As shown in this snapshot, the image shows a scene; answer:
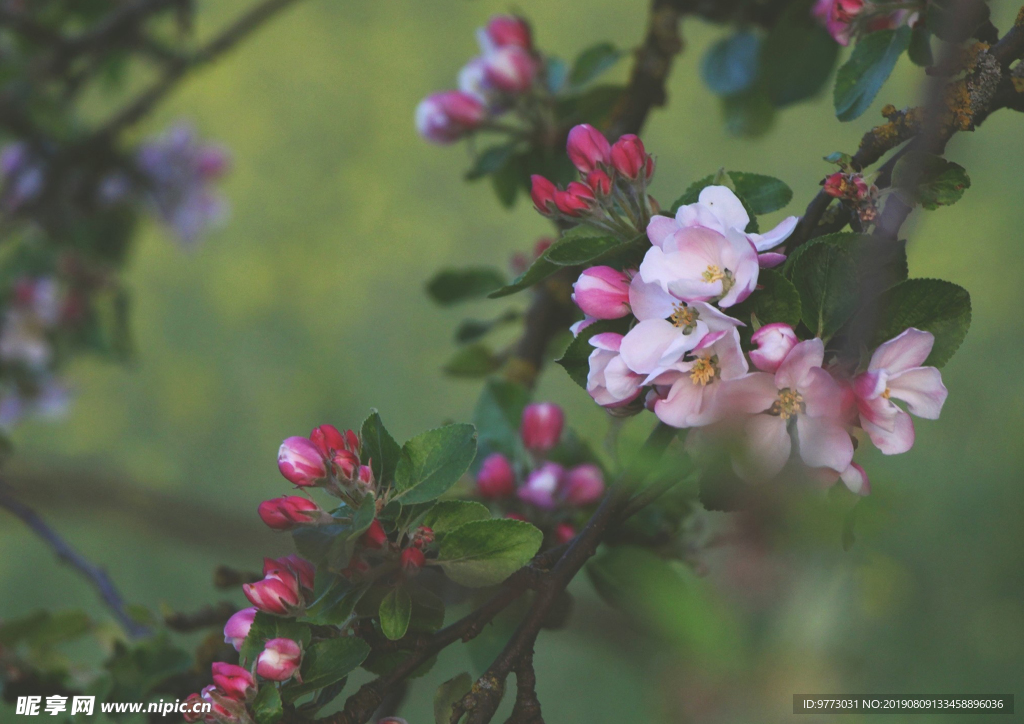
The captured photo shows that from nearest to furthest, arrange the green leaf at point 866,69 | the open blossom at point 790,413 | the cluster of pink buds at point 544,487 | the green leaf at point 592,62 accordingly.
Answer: the open blossom at point 790,413 → the green leaf at point 866,69 → the cluster of pink buds at point 544,487 → the green leaf at point 592,62

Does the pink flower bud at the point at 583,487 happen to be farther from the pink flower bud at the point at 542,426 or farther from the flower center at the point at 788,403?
the flower center at the point at 788,403

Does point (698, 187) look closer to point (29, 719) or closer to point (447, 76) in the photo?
point (29, 719)

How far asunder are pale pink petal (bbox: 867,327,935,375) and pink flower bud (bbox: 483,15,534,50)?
0.38 metres

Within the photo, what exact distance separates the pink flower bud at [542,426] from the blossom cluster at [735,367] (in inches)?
7.9

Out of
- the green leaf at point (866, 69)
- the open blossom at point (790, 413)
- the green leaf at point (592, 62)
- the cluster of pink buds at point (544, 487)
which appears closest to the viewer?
the open blossom at point (790, 413)

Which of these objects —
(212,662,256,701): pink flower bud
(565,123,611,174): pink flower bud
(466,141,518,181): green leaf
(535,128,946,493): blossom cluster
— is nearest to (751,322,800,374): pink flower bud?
(535,128,946,493): blossom cluster

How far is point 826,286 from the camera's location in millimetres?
310

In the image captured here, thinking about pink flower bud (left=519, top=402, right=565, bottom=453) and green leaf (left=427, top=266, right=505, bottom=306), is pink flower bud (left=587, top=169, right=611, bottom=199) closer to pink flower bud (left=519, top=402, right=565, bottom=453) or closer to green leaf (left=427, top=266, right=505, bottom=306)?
pink flower bud (left=519, top=402, right=565, bottom=453)

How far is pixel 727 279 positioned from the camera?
1.01 feet

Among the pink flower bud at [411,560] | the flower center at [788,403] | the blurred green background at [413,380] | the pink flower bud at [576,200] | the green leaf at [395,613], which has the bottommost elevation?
the blurred green background at [413,380]

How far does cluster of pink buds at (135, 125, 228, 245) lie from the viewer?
1.08 meters

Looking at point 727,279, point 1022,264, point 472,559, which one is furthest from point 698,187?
point 1022,264

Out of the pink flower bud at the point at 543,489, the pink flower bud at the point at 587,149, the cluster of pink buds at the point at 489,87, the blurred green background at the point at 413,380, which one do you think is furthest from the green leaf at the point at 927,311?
the blurred green background at the point at 413,380

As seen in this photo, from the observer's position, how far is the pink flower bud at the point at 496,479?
0.50 m
